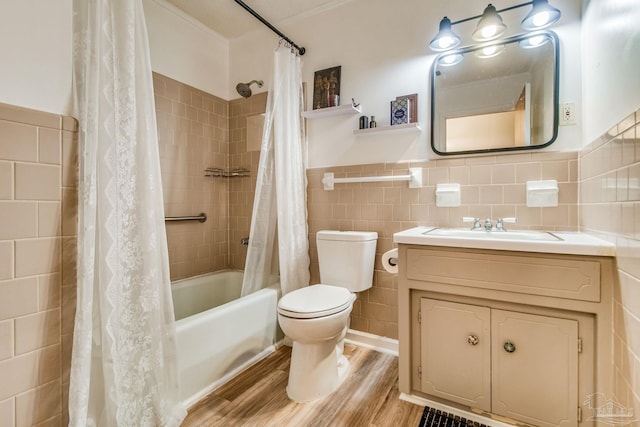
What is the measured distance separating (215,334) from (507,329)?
1406mm

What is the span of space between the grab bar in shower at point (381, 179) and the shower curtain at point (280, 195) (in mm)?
218

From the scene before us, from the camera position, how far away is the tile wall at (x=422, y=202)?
154cm

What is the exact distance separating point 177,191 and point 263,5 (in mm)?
1544

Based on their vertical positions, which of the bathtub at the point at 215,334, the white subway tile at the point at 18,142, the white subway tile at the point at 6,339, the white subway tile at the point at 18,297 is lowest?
the bathtub at the point at 215,334

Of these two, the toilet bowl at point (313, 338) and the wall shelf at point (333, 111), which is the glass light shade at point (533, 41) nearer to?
the wall shelf at point (333, 111)

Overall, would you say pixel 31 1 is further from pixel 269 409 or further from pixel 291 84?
pixel 269 409

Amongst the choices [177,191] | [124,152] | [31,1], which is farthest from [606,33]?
[177,191]

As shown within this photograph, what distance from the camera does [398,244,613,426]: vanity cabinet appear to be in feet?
3.58

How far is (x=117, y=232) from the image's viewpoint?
1.09 metres

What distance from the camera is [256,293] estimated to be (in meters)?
1.91

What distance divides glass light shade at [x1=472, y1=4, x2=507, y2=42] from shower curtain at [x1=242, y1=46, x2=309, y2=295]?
1.19 meters

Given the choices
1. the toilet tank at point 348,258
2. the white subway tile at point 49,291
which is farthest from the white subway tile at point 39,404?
the toilet tank at point 348,258

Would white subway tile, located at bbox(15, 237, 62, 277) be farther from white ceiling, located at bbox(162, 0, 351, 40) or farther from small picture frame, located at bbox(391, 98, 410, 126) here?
white ceiling, located at bbox(162, 0, 351, 40)

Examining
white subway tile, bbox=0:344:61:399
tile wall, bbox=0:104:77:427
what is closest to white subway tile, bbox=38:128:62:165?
tile wall, bbox=0:104:77:427
